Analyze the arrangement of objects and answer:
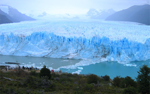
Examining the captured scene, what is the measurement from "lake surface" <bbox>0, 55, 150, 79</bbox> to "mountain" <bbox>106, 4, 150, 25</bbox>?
1290cm

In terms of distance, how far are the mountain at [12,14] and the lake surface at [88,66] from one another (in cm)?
778

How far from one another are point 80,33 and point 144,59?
560 cm

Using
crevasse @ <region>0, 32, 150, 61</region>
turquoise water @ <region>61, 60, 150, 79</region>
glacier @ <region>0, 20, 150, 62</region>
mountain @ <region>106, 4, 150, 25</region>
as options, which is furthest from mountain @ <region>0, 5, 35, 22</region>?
mountain @ <region>106, 4, 150, 25</region>

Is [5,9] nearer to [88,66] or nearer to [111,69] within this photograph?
[88,66]

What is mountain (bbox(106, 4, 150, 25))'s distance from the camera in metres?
20.1

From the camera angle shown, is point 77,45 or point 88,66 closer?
point 88,66

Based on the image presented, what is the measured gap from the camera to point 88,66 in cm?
884

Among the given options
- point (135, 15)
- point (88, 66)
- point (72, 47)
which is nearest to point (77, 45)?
point (72, 47)

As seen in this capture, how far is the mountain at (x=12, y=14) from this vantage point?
15.4 m

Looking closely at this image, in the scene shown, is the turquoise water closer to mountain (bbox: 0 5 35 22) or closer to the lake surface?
the lake surface

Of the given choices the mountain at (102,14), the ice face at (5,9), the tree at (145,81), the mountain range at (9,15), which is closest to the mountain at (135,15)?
the mountain at (102,14)

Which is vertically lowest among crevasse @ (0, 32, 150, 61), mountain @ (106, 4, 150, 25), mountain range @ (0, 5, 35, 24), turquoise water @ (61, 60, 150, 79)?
turquoise water @ (61, 60, 150, 79)

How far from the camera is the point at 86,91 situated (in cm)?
397

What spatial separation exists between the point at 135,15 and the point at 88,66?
18.1 m
